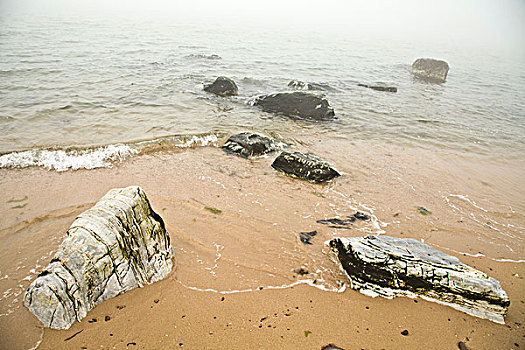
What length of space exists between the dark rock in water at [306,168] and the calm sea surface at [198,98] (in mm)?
2703

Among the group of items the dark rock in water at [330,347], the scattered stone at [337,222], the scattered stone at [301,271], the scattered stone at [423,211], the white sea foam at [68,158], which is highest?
the white sea foam at [68,158]

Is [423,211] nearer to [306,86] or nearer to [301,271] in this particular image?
[301,271]

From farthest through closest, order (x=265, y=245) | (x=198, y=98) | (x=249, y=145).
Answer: (x=198, y=98) < (x=249, y=145) < (x=265, y=245)

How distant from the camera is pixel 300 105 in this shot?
1155 cm

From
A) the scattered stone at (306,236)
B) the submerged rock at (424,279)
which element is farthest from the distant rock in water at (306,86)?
the submerged rock at (424,279)

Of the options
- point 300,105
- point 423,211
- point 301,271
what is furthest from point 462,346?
point 300,105

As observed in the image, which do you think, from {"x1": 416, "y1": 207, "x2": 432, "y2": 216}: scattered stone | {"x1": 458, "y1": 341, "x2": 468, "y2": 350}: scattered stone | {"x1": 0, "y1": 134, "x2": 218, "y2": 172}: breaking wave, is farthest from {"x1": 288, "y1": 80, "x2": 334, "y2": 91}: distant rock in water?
{"x1": 458, "y1": 341, "x2": 468, "y2": 350}: scattered stone

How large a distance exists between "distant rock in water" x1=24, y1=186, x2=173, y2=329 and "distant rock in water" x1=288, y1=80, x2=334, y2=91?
43.5 ft

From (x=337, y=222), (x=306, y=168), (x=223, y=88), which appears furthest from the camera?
(x=223, y=88)

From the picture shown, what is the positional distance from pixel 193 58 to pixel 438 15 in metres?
181

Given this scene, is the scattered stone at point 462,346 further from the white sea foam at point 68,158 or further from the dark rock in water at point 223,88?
the dark rock in water at point 223,88

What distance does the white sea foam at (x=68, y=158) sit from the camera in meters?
6.63

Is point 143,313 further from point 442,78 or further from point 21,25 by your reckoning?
point 21,25

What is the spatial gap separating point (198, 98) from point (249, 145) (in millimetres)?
5901
